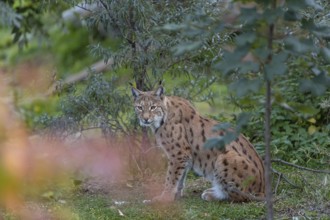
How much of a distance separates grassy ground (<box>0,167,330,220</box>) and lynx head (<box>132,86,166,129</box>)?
0.71 meters

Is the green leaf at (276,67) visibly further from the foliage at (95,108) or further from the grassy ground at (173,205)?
the foliage at (95,108)

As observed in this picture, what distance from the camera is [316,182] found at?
6.91 metres

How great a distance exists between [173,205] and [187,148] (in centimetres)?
77

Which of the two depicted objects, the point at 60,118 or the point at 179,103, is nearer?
the point at 179,103

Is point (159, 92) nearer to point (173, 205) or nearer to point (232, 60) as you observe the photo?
point (173, 205)

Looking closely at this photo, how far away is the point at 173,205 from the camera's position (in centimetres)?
653

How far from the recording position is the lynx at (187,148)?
6797 mm

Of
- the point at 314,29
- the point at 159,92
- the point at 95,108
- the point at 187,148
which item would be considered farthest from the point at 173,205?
the point at 314,29

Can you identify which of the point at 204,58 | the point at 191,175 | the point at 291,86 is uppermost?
the point at 204,58

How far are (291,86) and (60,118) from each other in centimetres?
271

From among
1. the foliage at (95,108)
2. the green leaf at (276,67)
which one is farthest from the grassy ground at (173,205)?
the green leaf at (276,67)

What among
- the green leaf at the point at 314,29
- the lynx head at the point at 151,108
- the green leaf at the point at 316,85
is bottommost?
the lynx head at the point at 151,108

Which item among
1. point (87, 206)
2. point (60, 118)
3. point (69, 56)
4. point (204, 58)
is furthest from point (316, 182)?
point (69, 56)

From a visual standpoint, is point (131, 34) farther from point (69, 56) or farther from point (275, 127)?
point (69, 56)
